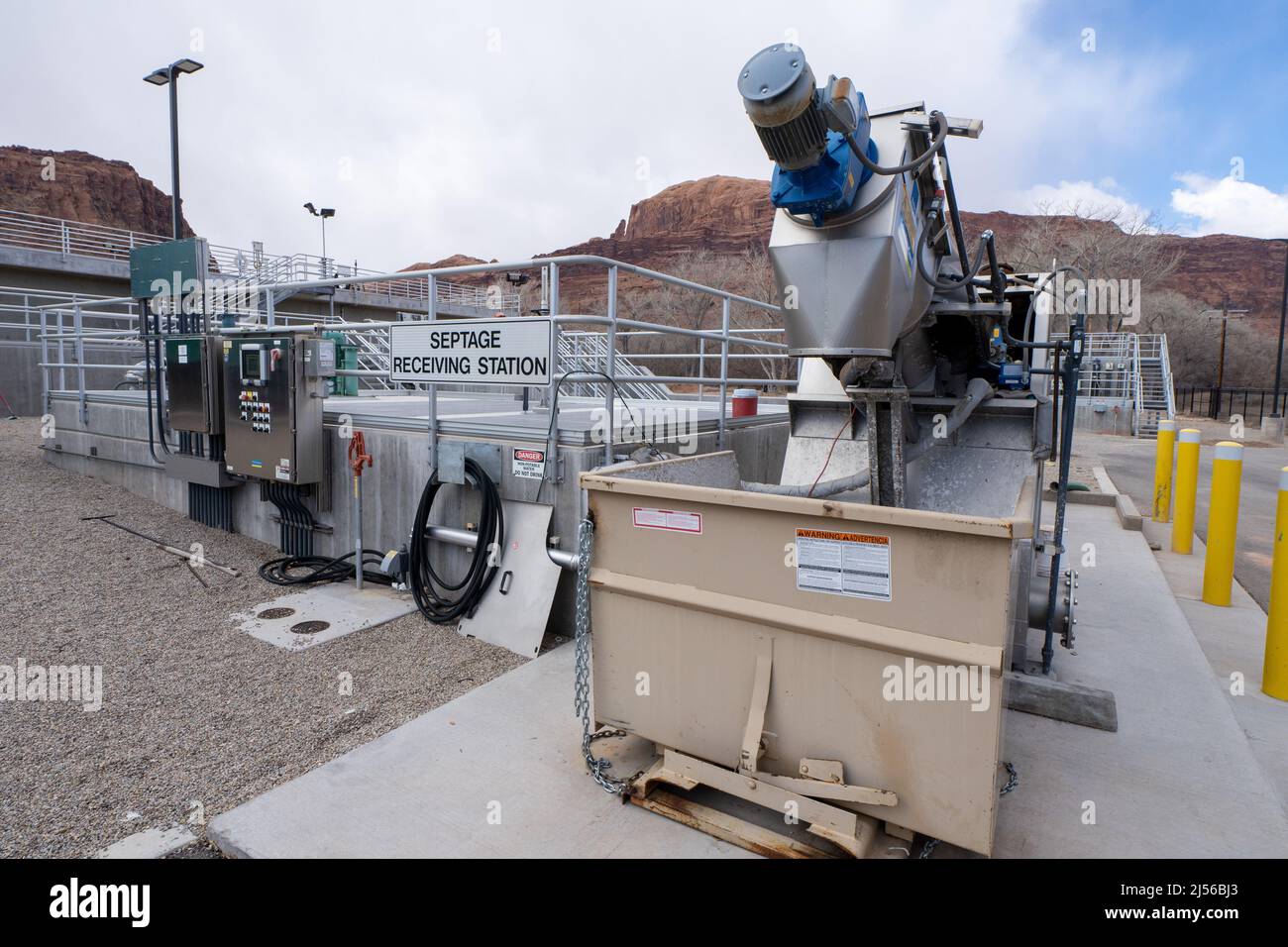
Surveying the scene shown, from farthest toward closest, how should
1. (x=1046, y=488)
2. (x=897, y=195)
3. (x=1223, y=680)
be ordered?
(x=1046, y=488) < (x=1223, y=680) < (x=897, y=195)

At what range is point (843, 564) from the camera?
2.42 m

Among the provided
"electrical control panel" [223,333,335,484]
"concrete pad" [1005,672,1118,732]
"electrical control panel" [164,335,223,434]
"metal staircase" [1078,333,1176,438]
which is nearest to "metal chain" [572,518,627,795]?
"concrete pad" [1005,672,1118,732]

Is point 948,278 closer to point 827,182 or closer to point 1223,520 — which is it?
point 827,182

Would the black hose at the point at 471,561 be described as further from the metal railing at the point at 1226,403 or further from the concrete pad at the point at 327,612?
the metal railing at the point at 1226,403

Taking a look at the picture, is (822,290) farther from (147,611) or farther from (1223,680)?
(147,611)

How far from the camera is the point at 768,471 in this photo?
7.05 meters

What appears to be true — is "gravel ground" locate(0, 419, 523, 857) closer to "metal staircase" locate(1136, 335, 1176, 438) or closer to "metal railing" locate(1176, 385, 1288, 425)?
"metal staircase" locate(1136, 335, 1176, 438)

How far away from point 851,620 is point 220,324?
8911 millimetres

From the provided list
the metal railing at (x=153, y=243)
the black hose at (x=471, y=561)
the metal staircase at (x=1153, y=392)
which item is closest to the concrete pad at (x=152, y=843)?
the black hose at (x=471, y=561)

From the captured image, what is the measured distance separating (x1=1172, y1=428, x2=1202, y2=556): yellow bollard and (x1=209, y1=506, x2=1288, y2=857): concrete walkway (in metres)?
4.13

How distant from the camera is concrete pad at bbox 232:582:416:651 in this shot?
15.0 feet

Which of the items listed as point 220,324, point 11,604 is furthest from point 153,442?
point 11,604

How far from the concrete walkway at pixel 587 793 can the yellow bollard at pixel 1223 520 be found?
6.38 feet

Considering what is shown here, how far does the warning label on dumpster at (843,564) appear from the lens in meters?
2.35
